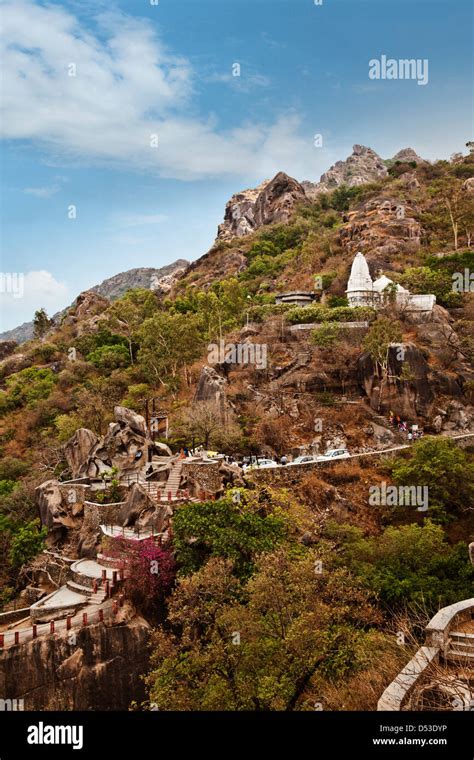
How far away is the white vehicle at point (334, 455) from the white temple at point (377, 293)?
1489cm

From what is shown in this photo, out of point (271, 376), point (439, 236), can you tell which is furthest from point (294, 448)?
point (439, 236)

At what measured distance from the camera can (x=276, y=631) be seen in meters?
15.3

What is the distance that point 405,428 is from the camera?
33625 millimetres

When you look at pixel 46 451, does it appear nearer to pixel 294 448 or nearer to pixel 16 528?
pixel 16 528

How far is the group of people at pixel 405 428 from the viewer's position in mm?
33250

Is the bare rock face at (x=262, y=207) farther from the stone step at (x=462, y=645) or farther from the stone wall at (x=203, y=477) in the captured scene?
the stone step at (x=462, y=645)

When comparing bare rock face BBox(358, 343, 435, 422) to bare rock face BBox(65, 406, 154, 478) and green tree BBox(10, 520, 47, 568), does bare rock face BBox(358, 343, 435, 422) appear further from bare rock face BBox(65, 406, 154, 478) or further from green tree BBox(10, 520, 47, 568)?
green tree BBox(10, 520, 47, 568)

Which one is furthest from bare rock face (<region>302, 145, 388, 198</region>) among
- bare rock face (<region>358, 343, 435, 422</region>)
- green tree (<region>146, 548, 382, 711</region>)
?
green tree (<region>146, 548, 382, 711</region>)

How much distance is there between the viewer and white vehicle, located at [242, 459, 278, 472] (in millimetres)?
28453

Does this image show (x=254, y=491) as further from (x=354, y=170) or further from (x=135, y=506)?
(x=354, y=170)

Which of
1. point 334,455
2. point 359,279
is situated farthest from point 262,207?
point 334,455

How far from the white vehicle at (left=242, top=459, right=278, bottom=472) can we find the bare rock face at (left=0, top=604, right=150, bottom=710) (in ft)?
34.0
